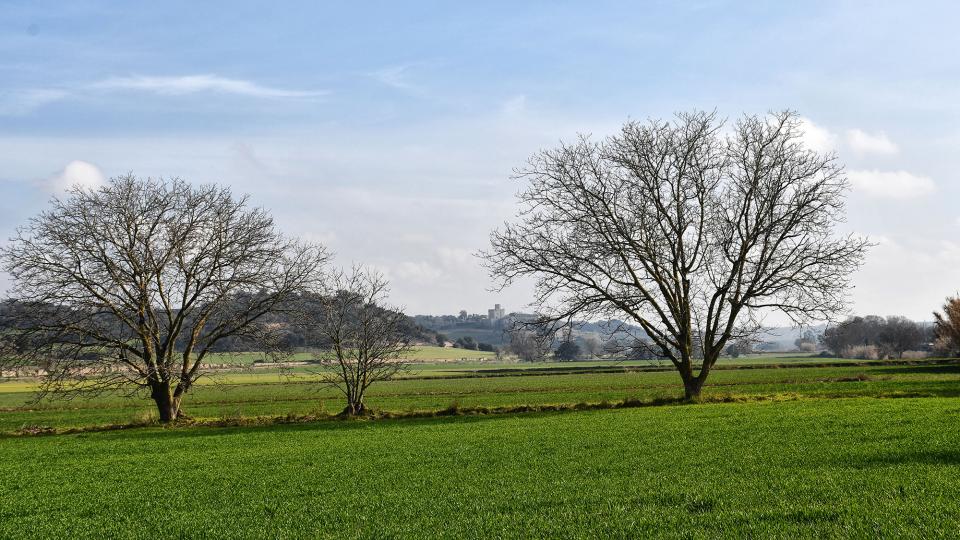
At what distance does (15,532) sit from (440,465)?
8966mm

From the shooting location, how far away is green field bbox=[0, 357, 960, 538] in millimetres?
10883

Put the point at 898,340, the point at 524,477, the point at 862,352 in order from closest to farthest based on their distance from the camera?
the point at 524,477, the point at 898,340, the point at 862,352

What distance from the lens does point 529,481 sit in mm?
15094

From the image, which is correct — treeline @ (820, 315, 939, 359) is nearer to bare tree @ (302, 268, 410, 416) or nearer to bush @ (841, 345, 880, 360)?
bush @ (841, 345, 880, 360)

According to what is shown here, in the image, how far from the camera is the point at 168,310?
116 ft

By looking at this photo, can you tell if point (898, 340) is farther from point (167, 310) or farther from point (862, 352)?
point (167, 310)

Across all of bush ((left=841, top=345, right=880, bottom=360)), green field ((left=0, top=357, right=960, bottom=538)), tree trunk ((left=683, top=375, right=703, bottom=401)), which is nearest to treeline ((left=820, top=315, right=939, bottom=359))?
bush ((left=841, top=345, right=880, bottom=360))

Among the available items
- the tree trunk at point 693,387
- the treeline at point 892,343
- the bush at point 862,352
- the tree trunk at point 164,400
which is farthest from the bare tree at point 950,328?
the tree trunk at point 164,400

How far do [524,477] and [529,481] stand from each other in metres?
0.56

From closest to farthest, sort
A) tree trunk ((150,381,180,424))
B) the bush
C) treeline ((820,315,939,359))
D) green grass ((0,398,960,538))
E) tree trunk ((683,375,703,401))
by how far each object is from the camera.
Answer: green grass ((0,398,960,538)) → tree trunk ((150,381,180,424)) → tree trunk ((683,375,703,401)) → treeline ((820,315,939,359)) → the bush

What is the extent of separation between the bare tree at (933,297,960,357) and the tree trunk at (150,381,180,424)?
98.1m

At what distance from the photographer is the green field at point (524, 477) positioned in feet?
35.7

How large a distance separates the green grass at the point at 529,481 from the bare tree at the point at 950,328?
83.4 meters

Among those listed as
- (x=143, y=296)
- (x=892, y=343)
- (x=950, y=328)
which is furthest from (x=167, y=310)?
(x=892, y=343)
